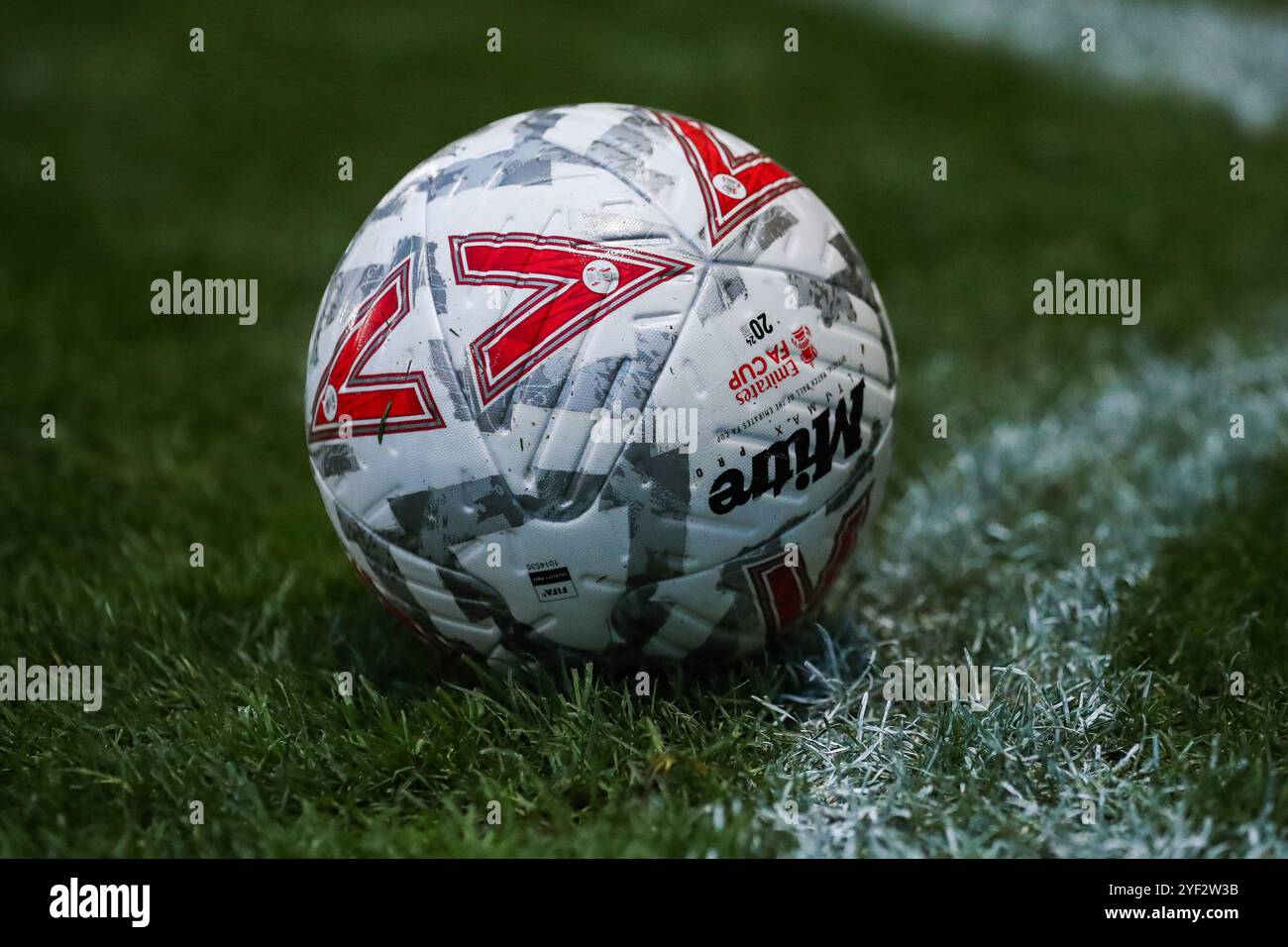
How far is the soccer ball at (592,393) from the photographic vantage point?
9.06 feet

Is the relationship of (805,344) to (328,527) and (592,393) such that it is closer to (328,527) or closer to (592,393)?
(592,393)

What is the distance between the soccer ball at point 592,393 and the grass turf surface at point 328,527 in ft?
1.02

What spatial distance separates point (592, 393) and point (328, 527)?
165cm

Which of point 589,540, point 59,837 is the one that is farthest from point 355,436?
point 59,837

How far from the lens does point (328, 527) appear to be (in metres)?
4.08

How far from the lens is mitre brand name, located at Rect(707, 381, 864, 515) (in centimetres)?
283

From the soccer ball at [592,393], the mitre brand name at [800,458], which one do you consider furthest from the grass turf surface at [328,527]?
the mitre brand name at [800,458]

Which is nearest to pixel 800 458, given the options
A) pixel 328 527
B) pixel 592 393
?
pixel 592 393

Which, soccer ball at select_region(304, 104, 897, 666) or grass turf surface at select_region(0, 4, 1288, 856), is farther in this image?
grass turf surface at select_region(0, 4, 1288, 856)

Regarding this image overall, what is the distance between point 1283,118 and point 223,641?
6.71m

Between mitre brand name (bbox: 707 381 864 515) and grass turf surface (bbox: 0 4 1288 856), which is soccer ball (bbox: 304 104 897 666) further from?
grass turf surface (bbox: 0 4 1288 856)

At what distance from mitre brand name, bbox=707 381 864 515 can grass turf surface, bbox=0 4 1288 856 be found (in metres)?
0.56

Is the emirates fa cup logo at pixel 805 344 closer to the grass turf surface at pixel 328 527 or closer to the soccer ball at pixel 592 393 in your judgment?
the soccer ball at pixel 592 393

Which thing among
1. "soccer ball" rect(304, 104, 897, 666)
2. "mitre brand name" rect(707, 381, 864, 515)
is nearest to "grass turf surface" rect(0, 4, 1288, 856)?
"soccer ball" rect(304, 104, 897, 666)
